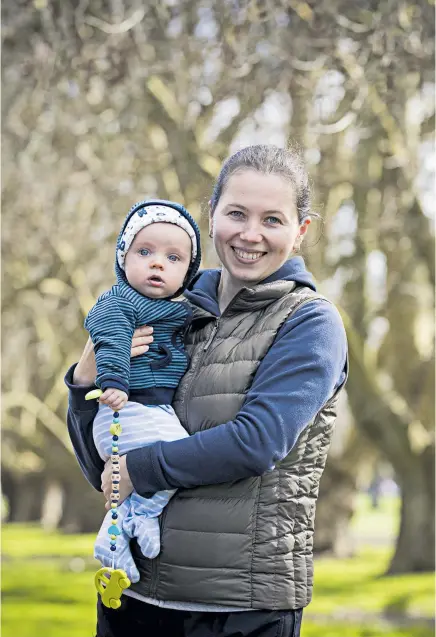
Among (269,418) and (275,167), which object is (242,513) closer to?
(269,418)

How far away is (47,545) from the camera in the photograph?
931 inches

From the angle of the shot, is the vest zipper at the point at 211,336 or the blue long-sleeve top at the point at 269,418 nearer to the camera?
the blue long-sleeve top at the point at 269,418

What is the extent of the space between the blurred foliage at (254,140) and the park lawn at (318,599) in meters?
0.73

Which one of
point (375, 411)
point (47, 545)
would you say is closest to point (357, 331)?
point (375, 411)

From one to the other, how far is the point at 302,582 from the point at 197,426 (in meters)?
0.49

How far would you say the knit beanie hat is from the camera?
2.70m

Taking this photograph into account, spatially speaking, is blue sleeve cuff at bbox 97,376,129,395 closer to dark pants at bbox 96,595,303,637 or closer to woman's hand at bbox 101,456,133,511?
woman's hand at bbox 101,456,133,511

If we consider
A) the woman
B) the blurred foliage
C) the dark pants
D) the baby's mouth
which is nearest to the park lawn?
the blurred foliage

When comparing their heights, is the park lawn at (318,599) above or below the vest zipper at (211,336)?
below

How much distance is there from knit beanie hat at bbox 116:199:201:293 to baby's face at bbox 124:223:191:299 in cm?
2

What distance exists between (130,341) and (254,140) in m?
5.74

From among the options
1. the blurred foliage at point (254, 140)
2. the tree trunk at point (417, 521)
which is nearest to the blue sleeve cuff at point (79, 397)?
the blurred foliage at point (254, 140)

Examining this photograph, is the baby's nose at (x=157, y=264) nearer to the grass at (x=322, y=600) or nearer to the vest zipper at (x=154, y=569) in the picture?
the vest zipper at (x=154, y=569)

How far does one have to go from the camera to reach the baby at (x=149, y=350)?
98.0 inches
